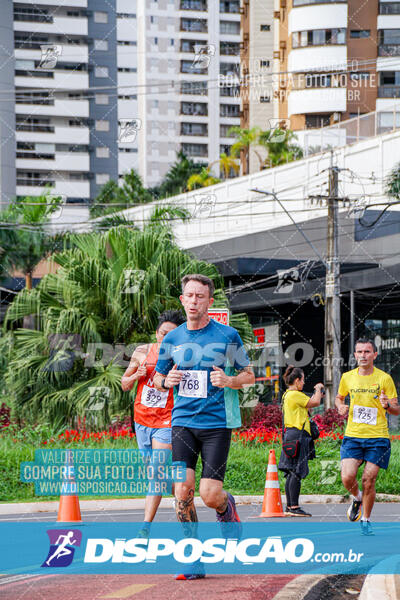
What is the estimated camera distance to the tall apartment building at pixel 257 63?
77.4 meters

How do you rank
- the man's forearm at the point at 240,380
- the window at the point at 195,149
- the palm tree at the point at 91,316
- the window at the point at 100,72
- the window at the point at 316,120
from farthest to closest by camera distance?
the window at the point at 195,149
the window at the point at 100,72
the window at the point at 316,120
the palm tree at the point at 91,316
the man's forearm at the point at 240,380

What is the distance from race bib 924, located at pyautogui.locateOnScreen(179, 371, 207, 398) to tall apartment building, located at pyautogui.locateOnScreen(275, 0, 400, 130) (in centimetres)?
5855

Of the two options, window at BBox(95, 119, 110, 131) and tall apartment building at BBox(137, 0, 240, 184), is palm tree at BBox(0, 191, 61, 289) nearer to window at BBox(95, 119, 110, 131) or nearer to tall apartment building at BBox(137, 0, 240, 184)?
window at BBox(95, 119, 110, 131)

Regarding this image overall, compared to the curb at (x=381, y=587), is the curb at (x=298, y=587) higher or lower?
lower

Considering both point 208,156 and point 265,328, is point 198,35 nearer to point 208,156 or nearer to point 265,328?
point 208,156

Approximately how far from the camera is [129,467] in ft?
50.8

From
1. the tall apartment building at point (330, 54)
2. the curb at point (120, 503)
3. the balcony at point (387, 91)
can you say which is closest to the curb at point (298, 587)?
the curb at point (120, 503)

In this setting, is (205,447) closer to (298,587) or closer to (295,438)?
(298,587)

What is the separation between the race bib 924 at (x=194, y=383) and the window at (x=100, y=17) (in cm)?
9583

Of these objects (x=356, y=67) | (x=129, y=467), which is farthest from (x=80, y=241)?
(x=356, y=67)

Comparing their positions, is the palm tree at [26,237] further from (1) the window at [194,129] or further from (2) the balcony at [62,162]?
(1) the window at [194,129]

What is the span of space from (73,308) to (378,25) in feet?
180

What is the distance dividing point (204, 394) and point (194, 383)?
10cm

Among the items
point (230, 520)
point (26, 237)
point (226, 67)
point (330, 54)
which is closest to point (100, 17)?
point (226, 67)
